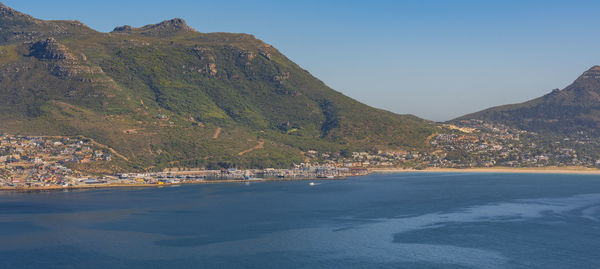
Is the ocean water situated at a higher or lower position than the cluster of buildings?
lower

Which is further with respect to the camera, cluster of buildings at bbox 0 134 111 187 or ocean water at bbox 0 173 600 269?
cluster of buildings at bbox 0 134 111 187

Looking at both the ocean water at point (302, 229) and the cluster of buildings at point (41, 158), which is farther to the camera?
the cluster of buildings at point (41, 158)

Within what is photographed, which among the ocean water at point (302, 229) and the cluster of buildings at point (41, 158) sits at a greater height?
the cluster of buildings at point (41, 158)

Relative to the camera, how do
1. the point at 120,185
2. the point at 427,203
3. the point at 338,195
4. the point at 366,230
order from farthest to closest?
the point at 120,185 → the point at 338,195 → the point at 427,203 → the point at 366,230

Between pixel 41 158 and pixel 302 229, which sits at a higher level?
pixel 41 158

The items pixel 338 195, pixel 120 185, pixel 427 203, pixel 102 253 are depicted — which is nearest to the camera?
pixel 102 253

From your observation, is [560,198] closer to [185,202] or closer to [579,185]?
[579,185]

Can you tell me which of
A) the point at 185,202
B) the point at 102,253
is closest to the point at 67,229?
the point at 102,253

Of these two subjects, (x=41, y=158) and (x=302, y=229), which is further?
(x=41, y=158)
